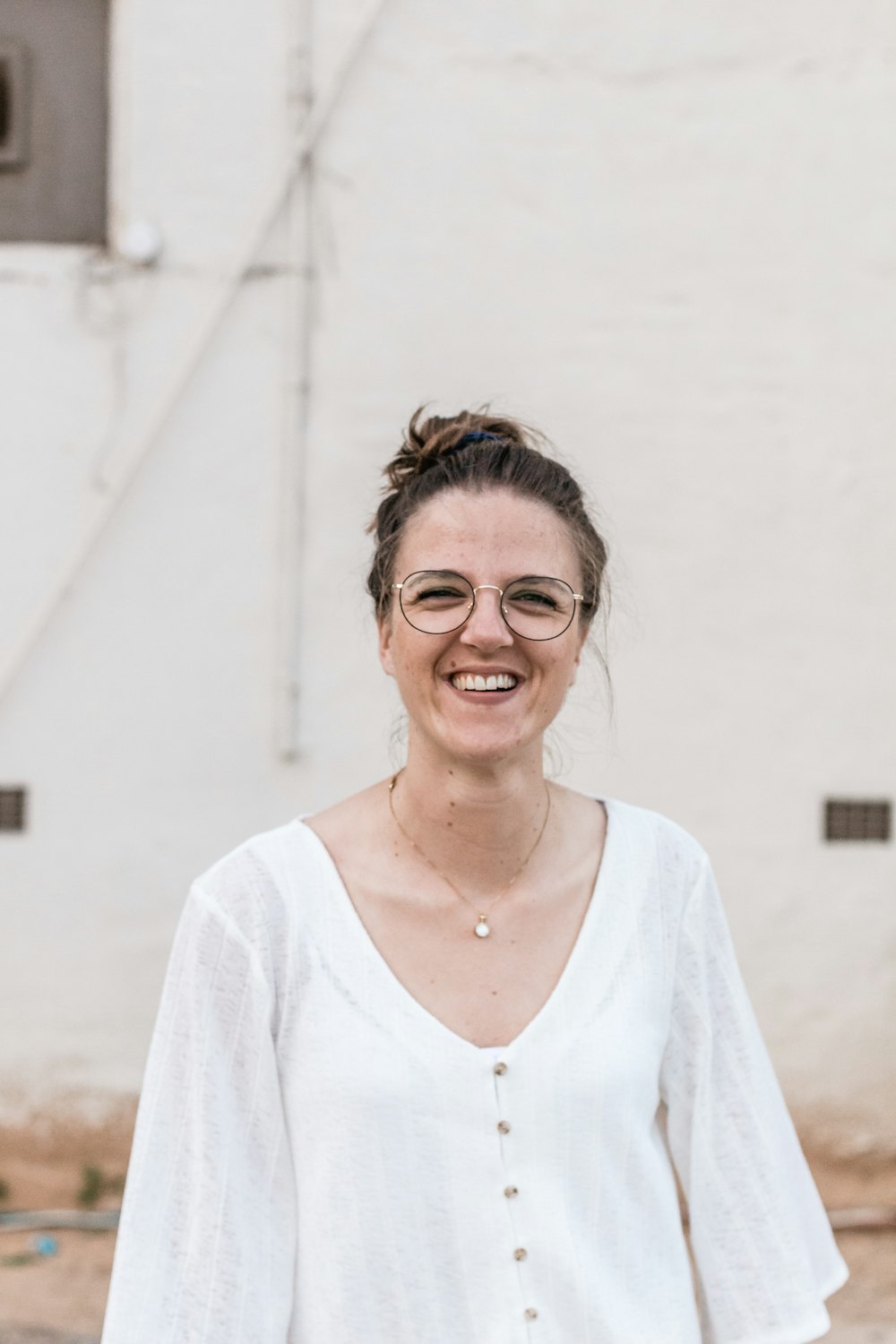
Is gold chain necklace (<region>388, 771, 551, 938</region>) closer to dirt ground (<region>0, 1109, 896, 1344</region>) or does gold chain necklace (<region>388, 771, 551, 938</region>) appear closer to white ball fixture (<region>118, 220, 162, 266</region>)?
dirt ground (<region>0, 1109, 896, 1344</region>)

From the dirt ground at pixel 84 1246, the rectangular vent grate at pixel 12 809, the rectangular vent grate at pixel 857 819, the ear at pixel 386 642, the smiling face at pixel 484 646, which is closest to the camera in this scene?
the smiling face at pixel 484 646

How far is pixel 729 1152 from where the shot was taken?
178 cm

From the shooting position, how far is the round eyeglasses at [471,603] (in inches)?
66.1

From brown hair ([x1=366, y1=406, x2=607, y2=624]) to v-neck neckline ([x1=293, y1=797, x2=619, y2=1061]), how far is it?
1.08ft

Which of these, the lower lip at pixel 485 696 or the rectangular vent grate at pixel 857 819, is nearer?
the lower lip at pixel 485 696

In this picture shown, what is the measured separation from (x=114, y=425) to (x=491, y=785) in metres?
2.62

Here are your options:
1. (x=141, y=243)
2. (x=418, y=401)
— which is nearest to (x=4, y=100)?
(x=141, y=243)

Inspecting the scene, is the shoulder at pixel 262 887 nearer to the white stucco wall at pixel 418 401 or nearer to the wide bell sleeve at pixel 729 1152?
the wide bell sleeve at pixel 729 1152

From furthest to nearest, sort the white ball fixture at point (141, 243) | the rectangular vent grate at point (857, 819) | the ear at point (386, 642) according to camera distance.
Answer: the rectangular vent grate at point (857, 819)
the white ball fixture at point (141, 243)
the ear at point (386, 642)

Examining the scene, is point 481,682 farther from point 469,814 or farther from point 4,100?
point 4,100

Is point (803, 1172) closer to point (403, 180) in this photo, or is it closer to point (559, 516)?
point (559, 516)

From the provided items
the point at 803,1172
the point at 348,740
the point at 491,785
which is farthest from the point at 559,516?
the point at 348,740

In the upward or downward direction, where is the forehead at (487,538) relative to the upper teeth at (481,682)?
upward

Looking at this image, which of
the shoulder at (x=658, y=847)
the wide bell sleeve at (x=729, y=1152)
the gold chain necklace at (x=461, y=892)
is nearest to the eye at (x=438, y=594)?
the gold chain necklace at (x=461, y=892)
